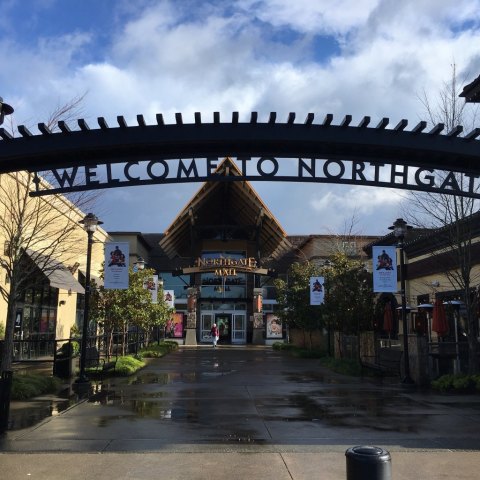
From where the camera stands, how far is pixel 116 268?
16.4m

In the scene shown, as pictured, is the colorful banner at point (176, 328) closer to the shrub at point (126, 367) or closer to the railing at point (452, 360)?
the shrub at point (126, 367)

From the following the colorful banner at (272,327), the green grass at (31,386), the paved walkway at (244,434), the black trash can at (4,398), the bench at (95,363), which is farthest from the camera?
the colorful banner at (272,327)

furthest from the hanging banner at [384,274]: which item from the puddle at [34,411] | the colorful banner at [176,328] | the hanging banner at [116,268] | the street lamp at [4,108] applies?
the colorful banner at [176,328]

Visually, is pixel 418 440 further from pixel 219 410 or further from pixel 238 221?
pixel 238 221

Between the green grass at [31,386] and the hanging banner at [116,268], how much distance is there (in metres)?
3.37

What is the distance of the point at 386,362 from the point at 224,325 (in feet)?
89.6

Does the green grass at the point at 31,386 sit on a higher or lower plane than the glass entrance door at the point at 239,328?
lower

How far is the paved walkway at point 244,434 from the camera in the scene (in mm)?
6348

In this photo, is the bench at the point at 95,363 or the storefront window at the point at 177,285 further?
the storefront window at the point at 177,285

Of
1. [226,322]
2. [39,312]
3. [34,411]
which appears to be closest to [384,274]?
[34,411]

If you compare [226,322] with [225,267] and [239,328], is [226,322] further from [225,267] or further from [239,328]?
[225,267]

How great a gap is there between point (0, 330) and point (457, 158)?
16.1m

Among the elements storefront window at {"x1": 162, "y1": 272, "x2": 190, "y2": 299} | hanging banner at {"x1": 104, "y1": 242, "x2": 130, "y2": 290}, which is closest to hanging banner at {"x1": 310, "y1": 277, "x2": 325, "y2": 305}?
hanging banner at {"x1": 104, "y1": 242, "x2": 130, "y2": 290}

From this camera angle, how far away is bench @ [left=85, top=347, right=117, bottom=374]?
55.8 ft
